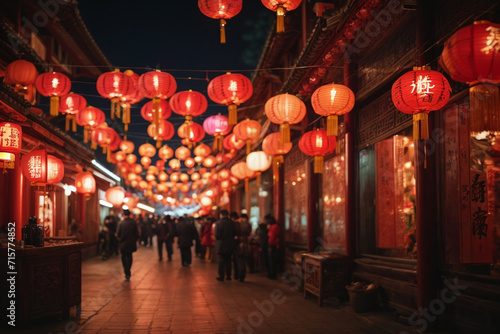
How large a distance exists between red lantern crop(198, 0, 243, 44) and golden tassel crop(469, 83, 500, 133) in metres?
4.49

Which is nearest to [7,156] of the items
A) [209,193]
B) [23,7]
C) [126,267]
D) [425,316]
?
[126,267]

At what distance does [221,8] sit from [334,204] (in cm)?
560

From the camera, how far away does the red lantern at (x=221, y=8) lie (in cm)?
795

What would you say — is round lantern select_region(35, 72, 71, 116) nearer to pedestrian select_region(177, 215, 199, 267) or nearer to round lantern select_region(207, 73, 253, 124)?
round lantern select_region(207, 73, 253, 124)

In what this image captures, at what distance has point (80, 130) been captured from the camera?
23422mm

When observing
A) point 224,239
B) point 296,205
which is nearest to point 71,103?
point 224,239

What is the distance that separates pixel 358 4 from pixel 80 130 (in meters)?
18.9

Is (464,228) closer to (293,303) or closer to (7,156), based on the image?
(293,303)

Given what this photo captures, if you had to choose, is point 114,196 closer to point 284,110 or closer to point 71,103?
point 71,103

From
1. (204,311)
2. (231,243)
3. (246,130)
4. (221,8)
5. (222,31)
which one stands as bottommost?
(204,311)

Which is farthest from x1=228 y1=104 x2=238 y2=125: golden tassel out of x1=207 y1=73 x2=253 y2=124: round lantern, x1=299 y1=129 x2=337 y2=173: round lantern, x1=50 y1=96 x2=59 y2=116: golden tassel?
x1=50 y1=96 x2=59 y2=116: golden tassel

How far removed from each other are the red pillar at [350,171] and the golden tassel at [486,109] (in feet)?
15.0

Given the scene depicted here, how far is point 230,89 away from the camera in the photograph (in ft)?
32.2

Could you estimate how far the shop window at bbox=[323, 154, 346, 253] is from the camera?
10.6 metres
